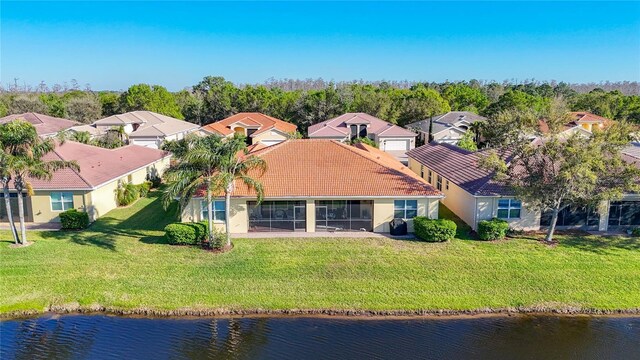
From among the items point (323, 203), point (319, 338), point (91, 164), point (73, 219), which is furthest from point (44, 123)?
point (319, 338)

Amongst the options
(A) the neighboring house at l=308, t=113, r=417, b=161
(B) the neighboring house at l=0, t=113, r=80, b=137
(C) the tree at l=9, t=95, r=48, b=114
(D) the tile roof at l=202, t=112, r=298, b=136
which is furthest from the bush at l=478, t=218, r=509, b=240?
(C) the tree at l=9, t=95, r=48, b=114

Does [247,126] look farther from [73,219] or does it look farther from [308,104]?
[73,219]

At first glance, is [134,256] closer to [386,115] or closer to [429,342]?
[429,342]

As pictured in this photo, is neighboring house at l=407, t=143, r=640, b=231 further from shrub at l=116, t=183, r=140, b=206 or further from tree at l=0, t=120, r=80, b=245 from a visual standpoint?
tree at l=0, t=120, r=80, b=245

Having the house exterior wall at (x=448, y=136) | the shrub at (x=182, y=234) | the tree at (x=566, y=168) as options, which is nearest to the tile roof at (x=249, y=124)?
the house exterior wall at (x=448, y=136)

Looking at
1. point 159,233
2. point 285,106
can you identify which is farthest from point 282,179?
point 285,106

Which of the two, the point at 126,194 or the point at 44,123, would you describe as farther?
the point at 44,123

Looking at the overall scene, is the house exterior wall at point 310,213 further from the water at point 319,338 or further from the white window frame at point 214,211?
the water at point 319,338
